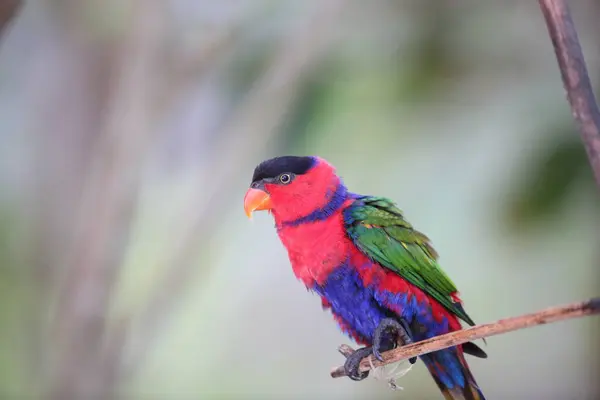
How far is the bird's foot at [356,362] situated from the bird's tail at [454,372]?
130 mm

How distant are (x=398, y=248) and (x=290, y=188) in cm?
29

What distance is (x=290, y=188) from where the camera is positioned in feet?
4.87

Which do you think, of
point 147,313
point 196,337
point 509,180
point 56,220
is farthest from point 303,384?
point 56,220

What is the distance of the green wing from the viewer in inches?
54.7

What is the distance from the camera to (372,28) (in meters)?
2.43

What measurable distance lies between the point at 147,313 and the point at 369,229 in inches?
49.8

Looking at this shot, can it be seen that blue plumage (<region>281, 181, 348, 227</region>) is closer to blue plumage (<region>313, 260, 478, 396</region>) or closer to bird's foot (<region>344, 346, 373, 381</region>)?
blue plumage (<region>313, 260, 478, 396</region>)

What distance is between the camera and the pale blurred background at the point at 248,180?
6.76 ft

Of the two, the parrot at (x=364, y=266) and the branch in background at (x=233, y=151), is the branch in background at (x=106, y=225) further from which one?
the parrot at (x=364, y=266)

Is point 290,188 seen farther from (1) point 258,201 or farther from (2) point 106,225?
(2) point 106,225

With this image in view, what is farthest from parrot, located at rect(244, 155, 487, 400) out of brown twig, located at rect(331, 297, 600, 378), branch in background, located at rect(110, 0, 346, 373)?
branch in background, located at rect(110, 0, 346, 373)

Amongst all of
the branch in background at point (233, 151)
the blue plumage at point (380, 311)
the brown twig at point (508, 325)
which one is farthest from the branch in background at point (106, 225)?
the brown twig at point (508, 325)

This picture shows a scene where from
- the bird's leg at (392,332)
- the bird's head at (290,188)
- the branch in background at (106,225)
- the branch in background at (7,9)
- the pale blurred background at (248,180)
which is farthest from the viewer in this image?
the branch in background at (106,225)

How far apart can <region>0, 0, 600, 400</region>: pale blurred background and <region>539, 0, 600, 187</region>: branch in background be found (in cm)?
104
